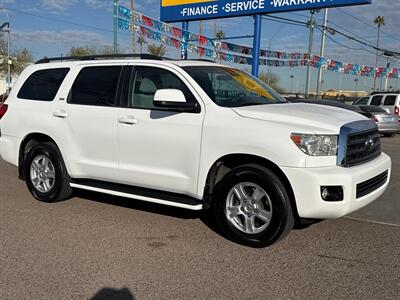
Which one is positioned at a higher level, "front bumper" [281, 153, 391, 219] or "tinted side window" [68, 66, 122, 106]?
"tinted side window" [68, 66, 122, 106]

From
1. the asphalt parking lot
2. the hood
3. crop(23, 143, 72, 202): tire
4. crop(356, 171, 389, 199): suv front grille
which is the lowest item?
the asphalt parking lot

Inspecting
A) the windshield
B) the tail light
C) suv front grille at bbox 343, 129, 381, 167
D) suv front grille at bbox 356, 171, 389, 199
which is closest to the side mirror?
the windshield

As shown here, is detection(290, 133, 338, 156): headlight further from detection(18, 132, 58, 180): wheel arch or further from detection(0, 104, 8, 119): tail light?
detection(0, 104, 8, 119): tail light

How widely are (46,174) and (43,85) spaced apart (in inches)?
49.2

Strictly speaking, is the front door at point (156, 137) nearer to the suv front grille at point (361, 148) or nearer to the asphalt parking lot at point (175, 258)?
the asphalt parking lot at point (175, 258)

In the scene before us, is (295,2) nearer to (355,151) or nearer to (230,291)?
(355,151)

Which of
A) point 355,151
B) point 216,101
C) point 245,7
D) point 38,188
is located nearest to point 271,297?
point 355,151

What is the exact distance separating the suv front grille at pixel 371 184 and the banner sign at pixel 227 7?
10.8m

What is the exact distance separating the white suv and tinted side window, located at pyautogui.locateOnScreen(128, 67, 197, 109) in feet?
0.04

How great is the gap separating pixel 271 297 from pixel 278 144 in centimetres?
147

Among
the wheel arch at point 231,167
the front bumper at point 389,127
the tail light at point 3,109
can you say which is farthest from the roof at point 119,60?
the front bumper at point 389,127

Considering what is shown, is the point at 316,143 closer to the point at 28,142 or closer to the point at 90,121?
the point at 90,121

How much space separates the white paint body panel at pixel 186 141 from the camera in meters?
4.43

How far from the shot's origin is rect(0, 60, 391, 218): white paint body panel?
4.43 metres
